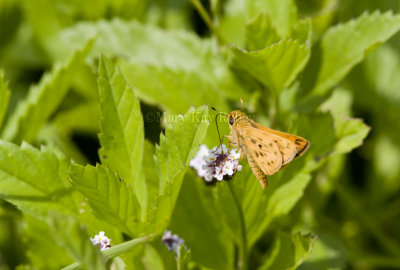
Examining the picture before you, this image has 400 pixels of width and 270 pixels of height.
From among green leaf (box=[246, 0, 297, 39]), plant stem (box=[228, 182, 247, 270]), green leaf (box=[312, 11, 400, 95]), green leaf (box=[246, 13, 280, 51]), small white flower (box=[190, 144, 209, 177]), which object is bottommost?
plant stem (box=[228, 182, 247, 270])

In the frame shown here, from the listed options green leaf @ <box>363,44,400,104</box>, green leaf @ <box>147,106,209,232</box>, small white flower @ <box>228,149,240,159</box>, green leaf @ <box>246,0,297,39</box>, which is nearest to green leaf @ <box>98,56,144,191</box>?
green leaf @ <box>147,106,209,232</box>

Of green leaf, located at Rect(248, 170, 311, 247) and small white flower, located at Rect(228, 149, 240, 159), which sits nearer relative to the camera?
small white flower, located at Rect(228, 149, 240, 159)

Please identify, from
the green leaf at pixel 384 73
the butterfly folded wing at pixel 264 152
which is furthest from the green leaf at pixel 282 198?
the green leaf at pixel 384 73

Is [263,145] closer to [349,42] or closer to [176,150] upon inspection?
[176,150]

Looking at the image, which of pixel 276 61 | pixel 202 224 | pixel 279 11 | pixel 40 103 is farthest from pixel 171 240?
pixel 279 11

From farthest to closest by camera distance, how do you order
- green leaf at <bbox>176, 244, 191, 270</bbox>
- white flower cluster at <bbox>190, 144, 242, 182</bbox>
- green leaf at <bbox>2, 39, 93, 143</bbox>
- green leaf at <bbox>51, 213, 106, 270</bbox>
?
green leaf at <bbox>2, 39, 93, 143</bbox>
white flower cluster at <bbox>190, 144, 242, 182</bbox>
green leaf at <bbox>176, 244, 191, 270</bbox>
green leaf at <bbox>51, 213, 106, 270</bbox>

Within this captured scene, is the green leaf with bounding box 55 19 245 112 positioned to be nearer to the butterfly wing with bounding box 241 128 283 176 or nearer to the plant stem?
the butterfly wing with bounding box 241 128 283 176

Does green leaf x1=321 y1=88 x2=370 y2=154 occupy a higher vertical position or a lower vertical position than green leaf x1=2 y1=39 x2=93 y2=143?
lower
